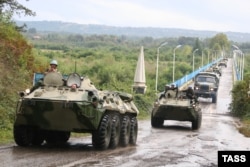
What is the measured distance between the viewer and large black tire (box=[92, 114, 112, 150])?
15.4 m

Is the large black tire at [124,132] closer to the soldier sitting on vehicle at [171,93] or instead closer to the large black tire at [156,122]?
the large black tire at [156,122]

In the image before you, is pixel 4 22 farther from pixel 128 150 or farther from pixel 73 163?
pixel 73 163

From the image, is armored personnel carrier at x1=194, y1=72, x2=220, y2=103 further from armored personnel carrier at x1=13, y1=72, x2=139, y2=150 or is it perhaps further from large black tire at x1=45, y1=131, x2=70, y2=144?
armored personnel carrier at x1=13, y1=72, x2=139, y2=150

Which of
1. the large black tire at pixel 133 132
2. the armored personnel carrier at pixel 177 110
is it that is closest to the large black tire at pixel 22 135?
the large black tire at pixel 133 132

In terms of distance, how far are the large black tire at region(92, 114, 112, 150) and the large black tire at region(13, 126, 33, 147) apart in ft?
5.34

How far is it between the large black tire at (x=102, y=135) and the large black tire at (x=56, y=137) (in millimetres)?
1792

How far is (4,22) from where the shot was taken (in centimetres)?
3050

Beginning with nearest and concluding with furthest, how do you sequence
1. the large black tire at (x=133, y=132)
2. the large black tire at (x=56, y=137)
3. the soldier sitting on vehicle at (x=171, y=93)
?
the large black tire at (x=56, y=137) → the large black tire at (x=133, y=132) → the soldier sitting on vehicle at (x=171, y=93)

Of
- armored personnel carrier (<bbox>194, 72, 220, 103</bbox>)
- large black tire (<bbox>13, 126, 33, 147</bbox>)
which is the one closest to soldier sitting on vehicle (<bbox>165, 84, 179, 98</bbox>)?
large black tire (<bbox>13, 126, 33, 147</bbox>)

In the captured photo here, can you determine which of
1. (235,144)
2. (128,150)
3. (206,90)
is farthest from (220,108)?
(128,150)

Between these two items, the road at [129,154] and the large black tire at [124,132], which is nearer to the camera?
the road at [129,154]

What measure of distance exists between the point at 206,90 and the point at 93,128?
37.5 m

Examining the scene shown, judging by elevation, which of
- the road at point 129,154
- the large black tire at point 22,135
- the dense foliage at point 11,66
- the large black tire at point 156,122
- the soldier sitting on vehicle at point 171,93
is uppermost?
the dense foliage at point 11,66

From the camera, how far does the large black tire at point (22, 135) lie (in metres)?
15.4
